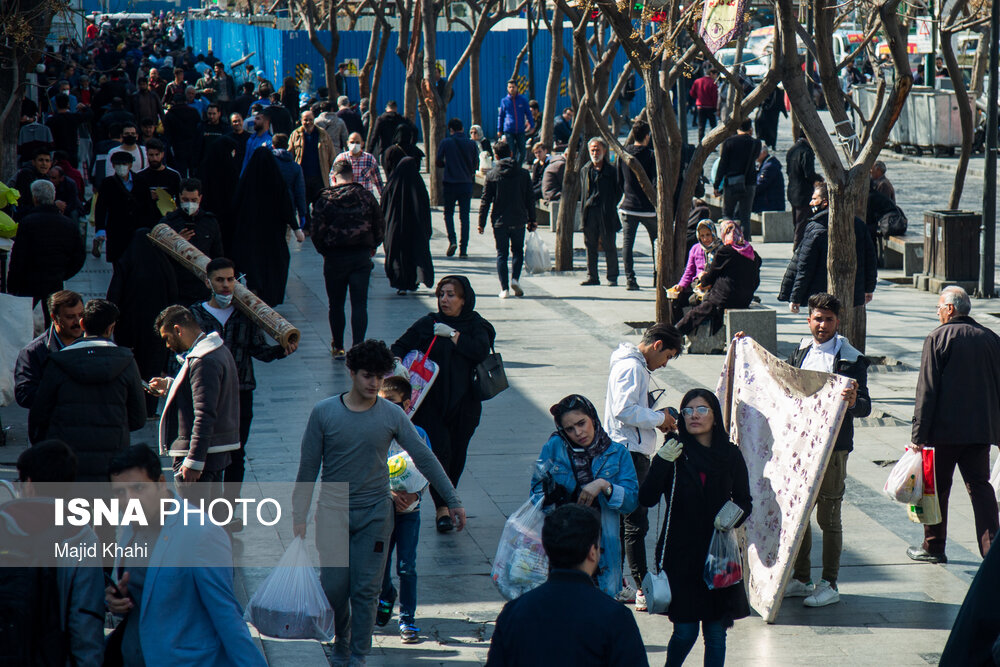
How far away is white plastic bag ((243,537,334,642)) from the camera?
5.67 meters

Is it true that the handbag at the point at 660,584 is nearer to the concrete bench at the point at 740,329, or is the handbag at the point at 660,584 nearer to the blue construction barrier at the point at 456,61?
Answer: the concrete bench at the point at 740,329

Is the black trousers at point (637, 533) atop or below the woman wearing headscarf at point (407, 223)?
below

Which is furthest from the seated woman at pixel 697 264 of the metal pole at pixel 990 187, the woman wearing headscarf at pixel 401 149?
the metal pole at pixel 990 187

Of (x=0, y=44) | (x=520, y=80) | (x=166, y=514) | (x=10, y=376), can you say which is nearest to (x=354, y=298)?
(x=10, y=376)

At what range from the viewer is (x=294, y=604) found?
5.68 meters

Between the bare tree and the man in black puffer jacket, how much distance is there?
6333 mm

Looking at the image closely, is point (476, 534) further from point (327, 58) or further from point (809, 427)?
point (327, 58)

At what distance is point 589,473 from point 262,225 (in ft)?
25.2

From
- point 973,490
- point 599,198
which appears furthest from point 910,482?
point 599,198

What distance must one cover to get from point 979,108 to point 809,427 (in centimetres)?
2546

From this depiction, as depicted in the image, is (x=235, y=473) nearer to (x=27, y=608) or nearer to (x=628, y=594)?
(x=628, y=594)

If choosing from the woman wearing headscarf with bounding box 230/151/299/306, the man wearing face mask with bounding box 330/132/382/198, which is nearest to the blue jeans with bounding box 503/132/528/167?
the man wearing face mask with bounding box 330/132/382/198

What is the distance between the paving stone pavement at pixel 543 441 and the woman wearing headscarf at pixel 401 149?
150cm

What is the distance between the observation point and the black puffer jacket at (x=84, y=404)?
21.8 feet
